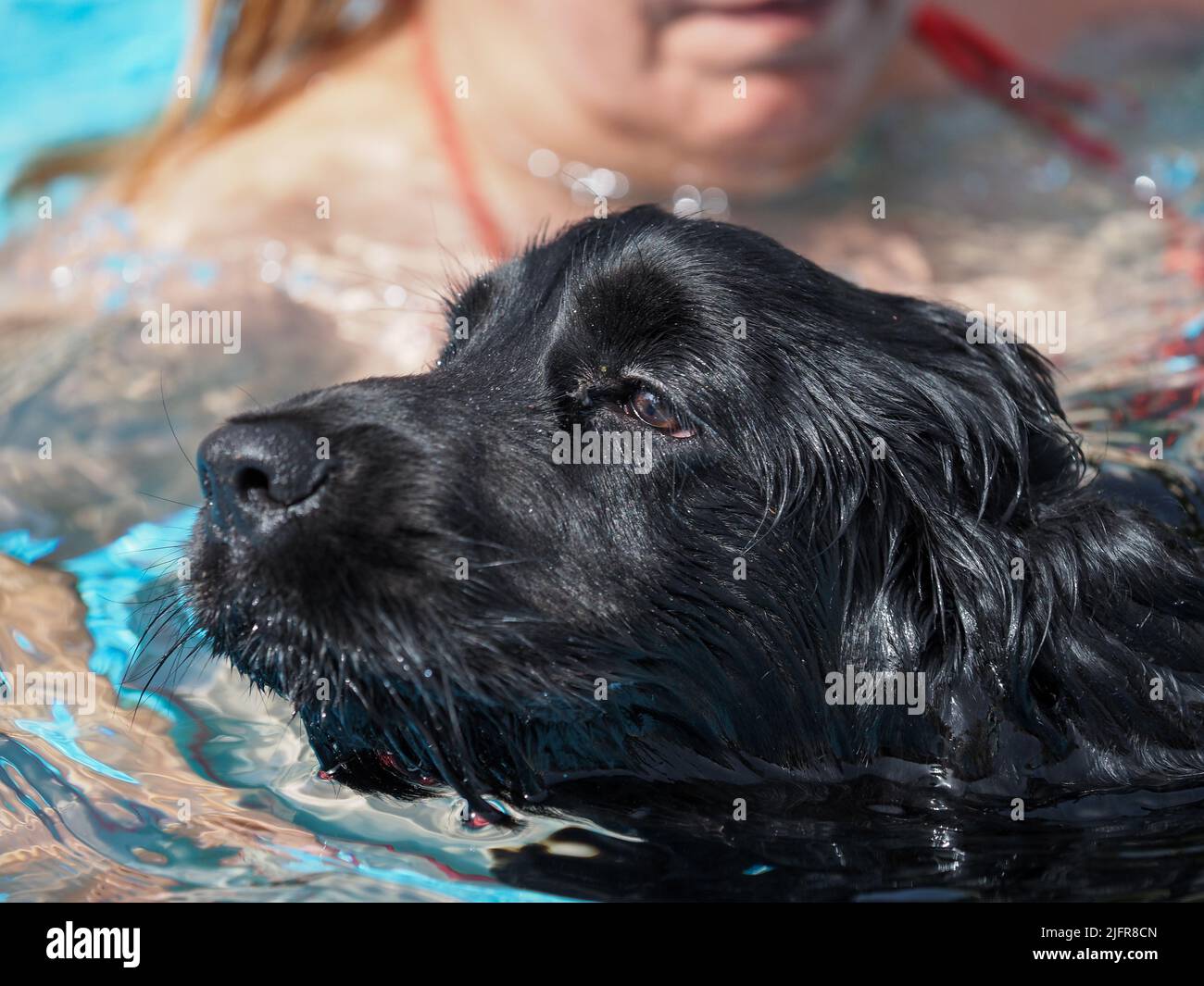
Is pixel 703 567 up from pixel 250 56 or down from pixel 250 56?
down

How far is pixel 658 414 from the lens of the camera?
3135mm

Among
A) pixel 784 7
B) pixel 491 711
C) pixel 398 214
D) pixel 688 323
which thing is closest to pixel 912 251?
pixel 784 7

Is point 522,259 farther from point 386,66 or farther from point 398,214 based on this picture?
point 386,66

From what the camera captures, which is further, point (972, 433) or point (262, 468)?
point (972, 433)

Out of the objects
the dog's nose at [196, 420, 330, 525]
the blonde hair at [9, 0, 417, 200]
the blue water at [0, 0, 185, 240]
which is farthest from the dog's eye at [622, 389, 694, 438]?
the blue water at [0, 0, 185, 240]

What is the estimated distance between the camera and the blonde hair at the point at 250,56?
7039 mm

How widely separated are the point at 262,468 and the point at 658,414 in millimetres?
832

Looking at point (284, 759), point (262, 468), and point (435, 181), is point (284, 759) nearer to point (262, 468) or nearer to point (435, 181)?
point (262, 468)

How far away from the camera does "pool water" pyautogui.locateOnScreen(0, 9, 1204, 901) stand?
9.57 ft

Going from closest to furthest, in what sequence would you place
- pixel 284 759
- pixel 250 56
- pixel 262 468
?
1. pixel 262 468
2. pixel 284 759
3. pixel 250 56

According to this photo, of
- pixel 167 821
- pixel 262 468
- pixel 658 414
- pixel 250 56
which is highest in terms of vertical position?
pixel 250 56

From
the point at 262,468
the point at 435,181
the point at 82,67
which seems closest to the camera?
the point at 262,468

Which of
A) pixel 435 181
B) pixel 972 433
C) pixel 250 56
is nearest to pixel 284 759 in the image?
pixel 972 433

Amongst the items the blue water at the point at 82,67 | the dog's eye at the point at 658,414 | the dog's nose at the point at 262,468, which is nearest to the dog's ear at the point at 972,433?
the dog's eye at the point at 658,414
